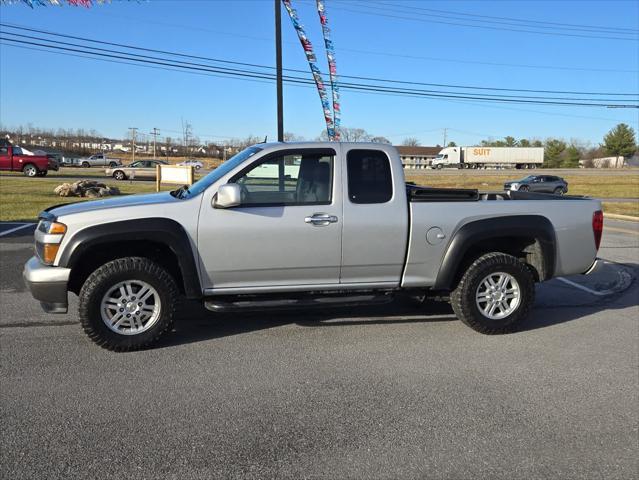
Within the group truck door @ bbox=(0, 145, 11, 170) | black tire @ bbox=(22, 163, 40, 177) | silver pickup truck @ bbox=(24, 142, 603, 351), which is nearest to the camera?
silver pickup truck @ bbox=(24, 142, 603, 351)

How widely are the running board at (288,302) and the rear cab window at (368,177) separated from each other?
94cm

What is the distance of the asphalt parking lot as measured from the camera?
9.60ft

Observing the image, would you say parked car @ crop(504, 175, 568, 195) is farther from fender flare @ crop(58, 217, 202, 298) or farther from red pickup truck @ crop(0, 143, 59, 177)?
fender flare @ crop(58, 217, 202, 298)

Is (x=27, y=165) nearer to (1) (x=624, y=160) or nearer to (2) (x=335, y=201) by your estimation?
(2) (x=335, y=201)

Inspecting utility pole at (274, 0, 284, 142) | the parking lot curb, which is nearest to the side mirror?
utility pole at (274, 0, 284, 142)

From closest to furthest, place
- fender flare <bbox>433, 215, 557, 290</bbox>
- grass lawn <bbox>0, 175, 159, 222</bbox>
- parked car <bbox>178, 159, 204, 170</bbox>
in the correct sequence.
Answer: fender flare <bbox>433, 215, 557, 290</bbox>, grass lawn <bbox>0, 175, 159, 222</bbox>, parked car <bbox>178, 159, 204, 170</bbox>

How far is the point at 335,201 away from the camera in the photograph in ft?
15.9

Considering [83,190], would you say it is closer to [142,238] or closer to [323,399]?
[142,238]

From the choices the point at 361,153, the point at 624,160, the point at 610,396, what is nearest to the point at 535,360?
the point at 610,396

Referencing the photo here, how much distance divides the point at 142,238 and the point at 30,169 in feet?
106

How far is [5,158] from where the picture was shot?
31406 mm

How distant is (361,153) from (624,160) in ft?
377

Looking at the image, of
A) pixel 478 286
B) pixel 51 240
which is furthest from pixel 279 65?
pixel 51 240

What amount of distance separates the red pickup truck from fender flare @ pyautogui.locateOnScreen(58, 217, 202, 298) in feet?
104
